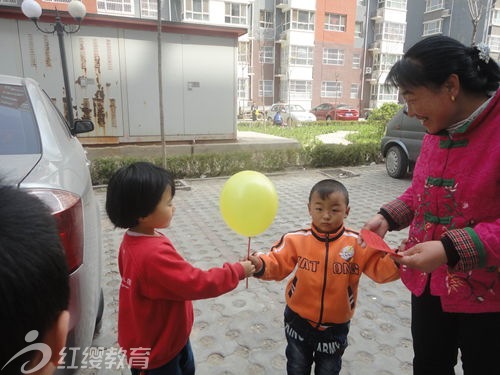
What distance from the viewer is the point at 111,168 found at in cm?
704

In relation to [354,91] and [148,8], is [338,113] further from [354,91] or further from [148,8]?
[148,8]

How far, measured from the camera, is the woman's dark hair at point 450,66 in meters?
1.29

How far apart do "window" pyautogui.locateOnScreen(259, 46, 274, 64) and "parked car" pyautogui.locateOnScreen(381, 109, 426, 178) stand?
27.1 m

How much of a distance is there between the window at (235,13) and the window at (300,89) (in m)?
6.98

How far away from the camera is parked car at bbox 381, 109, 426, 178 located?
7309 millimetres

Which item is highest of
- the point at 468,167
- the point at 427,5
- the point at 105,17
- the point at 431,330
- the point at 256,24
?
the point at 427,5

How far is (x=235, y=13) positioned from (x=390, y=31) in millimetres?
15297

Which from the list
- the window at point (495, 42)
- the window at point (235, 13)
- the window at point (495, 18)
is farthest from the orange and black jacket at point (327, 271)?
the window at point (495, 42)

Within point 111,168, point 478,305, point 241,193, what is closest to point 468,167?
point 478,305

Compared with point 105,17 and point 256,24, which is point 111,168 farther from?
point 256,24

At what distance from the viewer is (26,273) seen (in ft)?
2.03

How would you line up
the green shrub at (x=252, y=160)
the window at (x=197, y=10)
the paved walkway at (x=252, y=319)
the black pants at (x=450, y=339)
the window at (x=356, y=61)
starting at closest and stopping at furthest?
1. the black pants at (x=450, y=339)
2. the paved walkway at (x=252, y=319)
3. the green shrub at (x=252, y=160)
4. the window at (x=197, y=10)
5. the window at (x=356, y=61)

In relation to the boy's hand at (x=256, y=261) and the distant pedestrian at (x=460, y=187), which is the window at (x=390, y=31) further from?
the boy's hand at (x=256, y=261)

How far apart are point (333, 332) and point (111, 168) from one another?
6.11 meters
